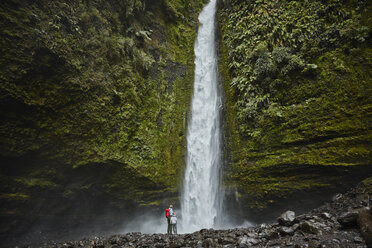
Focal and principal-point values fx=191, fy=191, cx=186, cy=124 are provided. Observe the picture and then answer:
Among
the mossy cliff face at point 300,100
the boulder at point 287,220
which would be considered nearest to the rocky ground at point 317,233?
the boulder at point 287,220

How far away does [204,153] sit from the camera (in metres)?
10.3

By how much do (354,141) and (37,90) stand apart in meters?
10.4

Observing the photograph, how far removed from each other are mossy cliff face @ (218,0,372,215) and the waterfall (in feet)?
3.97

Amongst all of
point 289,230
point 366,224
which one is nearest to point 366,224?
point 366,224

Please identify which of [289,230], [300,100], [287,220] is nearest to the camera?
[289,230]

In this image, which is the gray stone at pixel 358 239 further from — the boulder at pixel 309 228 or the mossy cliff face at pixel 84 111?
the mossy cliff face at pixel 84 111

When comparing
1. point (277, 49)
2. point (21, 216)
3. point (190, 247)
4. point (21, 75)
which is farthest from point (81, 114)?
point (277, 49)

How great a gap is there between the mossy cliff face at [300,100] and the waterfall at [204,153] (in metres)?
1.21

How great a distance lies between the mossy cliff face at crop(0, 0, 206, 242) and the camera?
6305mm

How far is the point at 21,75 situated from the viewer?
241 inches

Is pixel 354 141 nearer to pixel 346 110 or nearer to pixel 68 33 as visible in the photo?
pixel 346 110

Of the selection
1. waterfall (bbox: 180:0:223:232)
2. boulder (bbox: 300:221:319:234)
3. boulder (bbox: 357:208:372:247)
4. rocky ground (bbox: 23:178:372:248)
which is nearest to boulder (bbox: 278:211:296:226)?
rocky ground (bbox: 23:178:372:248)

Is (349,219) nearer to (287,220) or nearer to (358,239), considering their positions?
(358,239)

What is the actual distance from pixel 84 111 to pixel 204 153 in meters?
6.05
